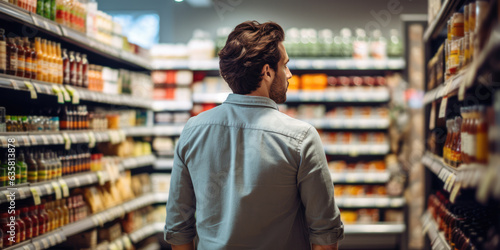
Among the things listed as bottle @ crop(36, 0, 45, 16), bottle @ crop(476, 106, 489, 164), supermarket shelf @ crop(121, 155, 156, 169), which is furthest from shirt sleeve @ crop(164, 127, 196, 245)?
supermarket shelf @ crop(121, 155, 156, 169)

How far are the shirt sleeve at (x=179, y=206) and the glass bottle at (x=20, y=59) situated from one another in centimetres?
147

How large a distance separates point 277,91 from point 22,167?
1805 mm

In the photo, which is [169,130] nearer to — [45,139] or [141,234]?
[141,234]

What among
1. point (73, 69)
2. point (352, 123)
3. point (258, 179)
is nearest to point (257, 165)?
point (258, 179)

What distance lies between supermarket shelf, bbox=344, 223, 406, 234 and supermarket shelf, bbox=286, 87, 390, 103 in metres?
1.62

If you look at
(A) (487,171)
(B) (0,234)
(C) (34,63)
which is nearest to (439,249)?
(A) (487,171)

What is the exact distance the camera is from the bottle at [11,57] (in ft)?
8.13

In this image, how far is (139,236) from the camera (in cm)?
440

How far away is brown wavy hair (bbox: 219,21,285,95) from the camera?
147 cm

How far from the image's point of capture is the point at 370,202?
18.9ft

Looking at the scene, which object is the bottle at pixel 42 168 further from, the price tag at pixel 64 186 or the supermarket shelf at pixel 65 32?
the supermarket shelf at pixel 65 32

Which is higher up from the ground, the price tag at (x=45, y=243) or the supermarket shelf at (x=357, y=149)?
the supermarket shelf at (x=357, y=149)

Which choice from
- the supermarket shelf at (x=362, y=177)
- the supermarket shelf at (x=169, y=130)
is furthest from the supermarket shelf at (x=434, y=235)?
the supermarket shelf at (x=169, y=130)

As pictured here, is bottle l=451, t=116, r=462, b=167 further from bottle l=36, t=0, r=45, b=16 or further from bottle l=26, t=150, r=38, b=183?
bottle l=36, t=0, r=45, b=16
